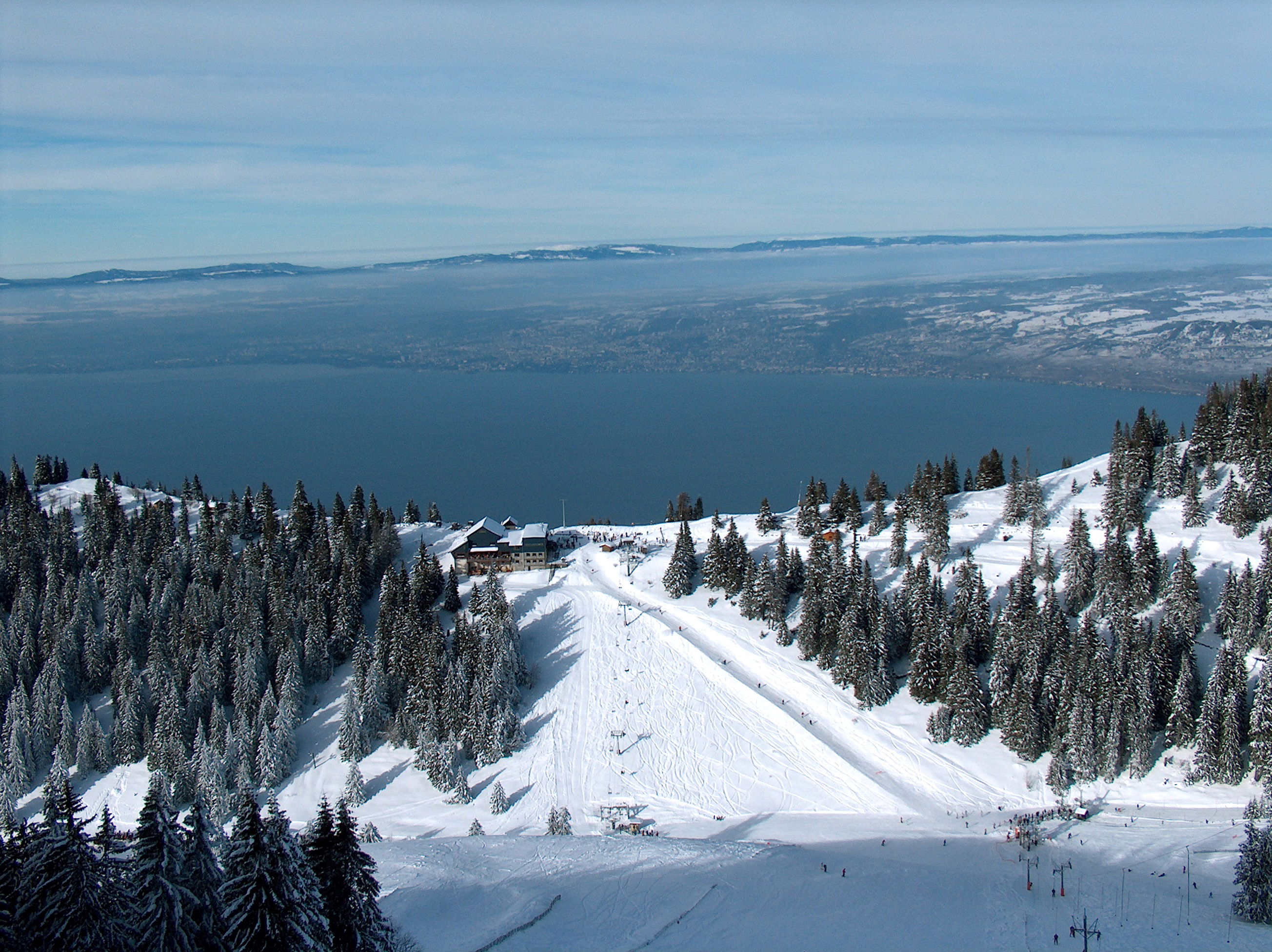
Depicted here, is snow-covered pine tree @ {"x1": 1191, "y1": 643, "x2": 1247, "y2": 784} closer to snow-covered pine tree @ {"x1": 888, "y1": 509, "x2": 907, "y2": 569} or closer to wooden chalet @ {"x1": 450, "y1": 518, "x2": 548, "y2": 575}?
snow-covered pine tree @ {"x1": 888, "y1": 509, "x2": 907, "y2": 569}

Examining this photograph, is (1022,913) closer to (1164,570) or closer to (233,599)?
(1164,570)

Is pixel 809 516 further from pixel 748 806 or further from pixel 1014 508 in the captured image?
pixel 748 806

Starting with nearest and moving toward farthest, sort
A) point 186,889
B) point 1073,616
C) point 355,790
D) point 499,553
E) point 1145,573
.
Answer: point 186,889
point 355,790
point 1145,573
point 1073,616
point 499,553

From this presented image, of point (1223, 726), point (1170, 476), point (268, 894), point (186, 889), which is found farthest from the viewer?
point (1170, 476)

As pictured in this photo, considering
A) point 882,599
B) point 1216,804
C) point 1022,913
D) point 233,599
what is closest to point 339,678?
point 233,599

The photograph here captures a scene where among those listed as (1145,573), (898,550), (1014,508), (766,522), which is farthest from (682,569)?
(1145,573)

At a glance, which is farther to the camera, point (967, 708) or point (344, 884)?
point (967, 708)

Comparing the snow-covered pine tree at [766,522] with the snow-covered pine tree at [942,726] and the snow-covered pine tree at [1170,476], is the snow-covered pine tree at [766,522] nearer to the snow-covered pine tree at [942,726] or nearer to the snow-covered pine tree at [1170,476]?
the snow-covered pine tree at [942,726]

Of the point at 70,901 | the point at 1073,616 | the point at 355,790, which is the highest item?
the point at 70,901
